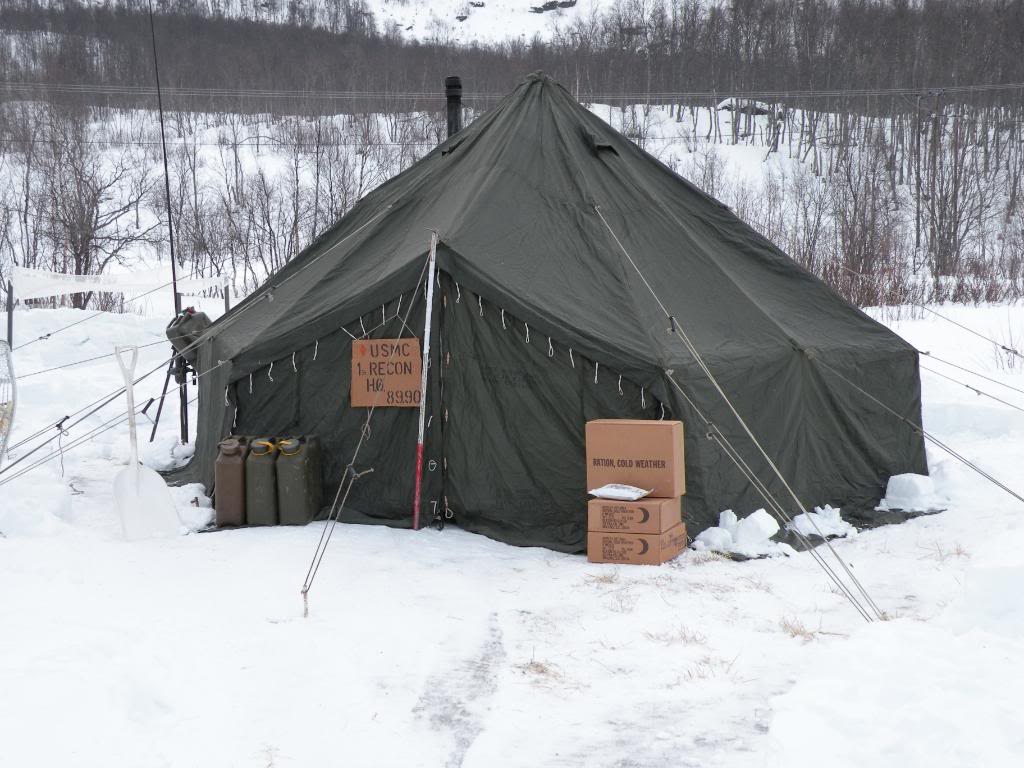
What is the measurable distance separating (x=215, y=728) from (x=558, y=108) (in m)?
5.90

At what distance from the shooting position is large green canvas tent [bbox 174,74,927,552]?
255 inches

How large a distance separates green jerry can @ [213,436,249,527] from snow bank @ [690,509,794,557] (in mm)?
3101

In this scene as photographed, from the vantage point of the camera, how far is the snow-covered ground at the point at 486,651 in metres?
3.16

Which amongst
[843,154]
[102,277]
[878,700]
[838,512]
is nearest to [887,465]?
[838,512]

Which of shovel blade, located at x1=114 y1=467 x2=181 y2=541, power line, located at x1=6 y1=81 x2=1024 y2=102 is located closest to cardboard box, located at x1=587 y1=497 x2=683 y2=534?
shovel blade, located at x1=114 y1=467 x2=181 y2=541

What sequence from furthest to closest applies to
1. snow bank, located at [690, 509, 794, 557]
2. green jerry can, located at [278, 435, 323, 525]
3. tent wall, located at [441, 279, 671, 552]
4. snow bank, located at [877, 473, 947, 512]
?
snow bank, located at [877, 473, 947, 512]
green jerry can, located at [278, 435, 323, 525]
tent wall, located at [441, 279, 671, 552]
snow bank, located at [690, 509, 794, 557]

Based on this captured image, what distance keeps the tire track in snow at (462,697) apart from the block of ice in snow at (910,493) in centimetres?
396

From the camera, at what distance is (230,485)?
265 inches

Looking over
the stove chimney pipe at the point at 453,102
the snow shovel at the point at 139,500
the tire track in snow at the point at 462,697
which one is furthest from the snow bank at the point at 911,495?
the snow shovel at the point at 139,500

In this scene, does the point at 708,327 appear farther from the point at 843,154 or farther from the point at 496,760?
the point at 843,154

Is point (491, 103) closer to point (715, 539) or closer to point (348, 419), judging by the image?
point (348, 419)

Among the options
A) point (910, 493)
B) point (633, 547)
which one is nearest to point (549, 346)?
point (633, 547)

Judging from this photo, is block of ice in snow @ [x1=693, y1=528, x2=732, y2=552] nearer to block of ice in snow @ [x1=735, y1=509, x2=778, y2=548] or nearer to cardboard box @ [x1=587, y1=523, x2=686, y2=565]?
block of ice in snow @ [x1=735, y1=509, x2=778, y2=548]

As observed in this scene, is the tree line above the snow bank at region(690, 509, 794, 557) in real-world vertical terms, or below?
above
